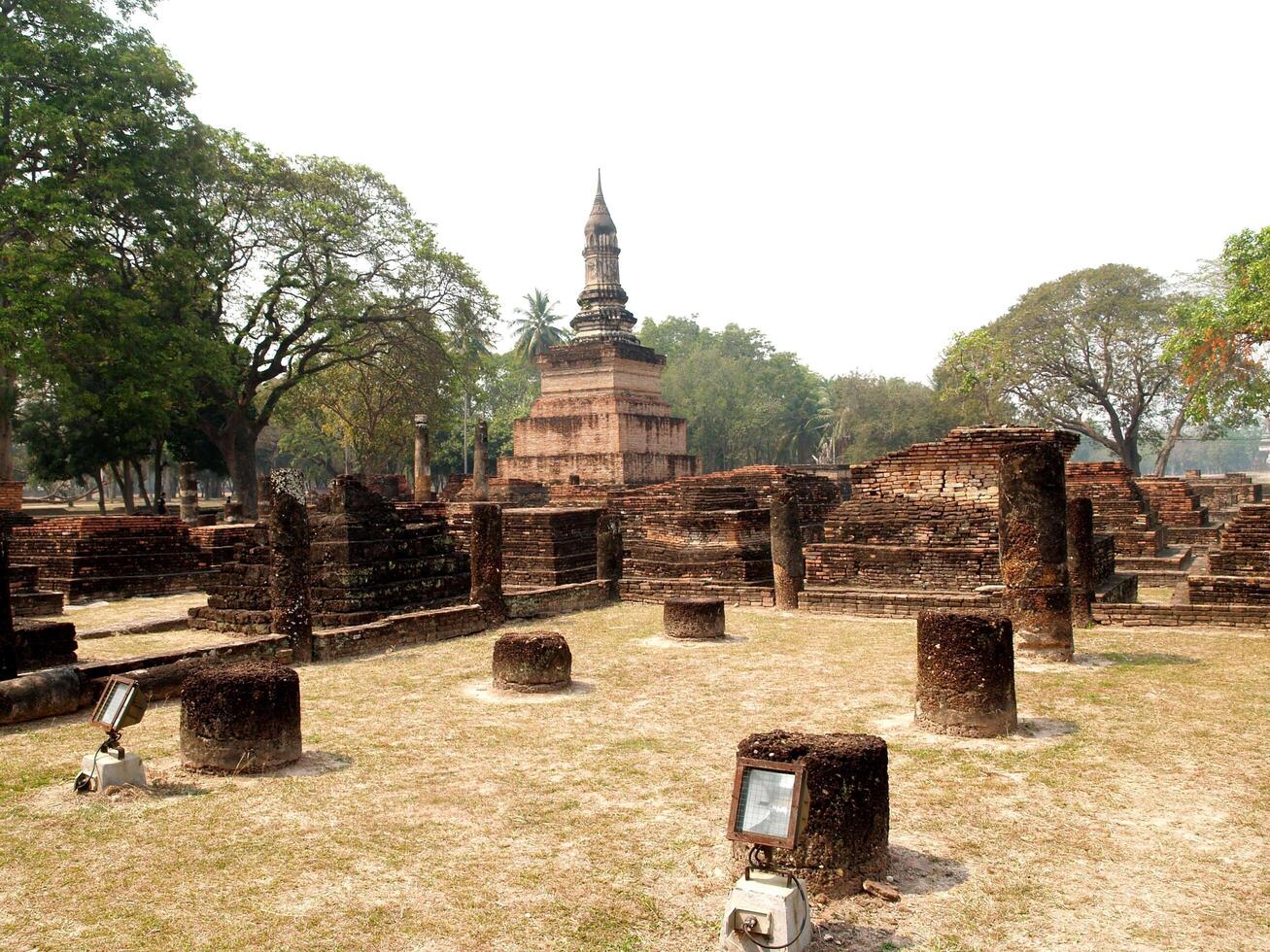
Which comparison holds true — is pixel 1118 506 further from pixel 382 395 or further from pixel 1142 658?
pixel 382 395

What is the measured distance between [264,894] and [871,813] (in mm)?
2630

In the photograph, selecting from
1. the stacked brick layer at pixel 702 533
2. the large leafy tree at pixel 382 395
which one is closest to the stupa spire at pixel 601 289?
the large leafy tree at pixel 382 395

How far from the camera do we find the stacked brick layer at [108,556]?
51.5 feet

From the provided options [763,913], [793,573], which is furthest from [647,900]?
[793,573]

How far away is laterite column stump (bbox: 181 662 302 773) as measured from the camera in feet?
19.2

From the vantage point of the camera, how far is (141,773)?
5551 millimetres

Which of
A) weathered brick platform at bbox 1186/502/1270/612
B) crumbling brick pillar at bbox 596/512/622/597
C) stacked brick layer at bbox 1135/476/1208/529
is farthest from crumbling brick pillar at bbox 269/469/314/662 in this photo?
stacked brick layer at bbox 1135/476/1208/529

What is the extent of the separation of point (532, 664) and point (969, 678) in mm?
3598

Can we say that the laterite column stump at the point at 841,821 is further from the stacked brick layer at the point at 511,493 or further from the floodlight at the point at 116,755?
the stacked brick layer at the point at 511,493

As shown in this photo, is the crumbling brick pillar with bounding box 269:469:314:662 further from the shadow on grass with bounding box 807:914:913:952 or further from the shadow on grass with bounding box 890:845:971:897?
the shadow on grass with bounding box 807:914:913:952

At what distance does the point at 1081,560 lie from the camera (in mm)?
11594

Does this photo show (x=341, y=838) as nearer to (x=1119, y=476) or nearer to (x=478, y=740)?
(x=478, y=740)

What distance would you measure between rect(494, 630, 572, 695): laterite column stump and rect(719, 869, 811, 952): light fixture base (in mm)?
4903

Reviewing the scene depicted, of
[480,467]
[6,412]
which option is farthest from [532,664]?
[6,412]
